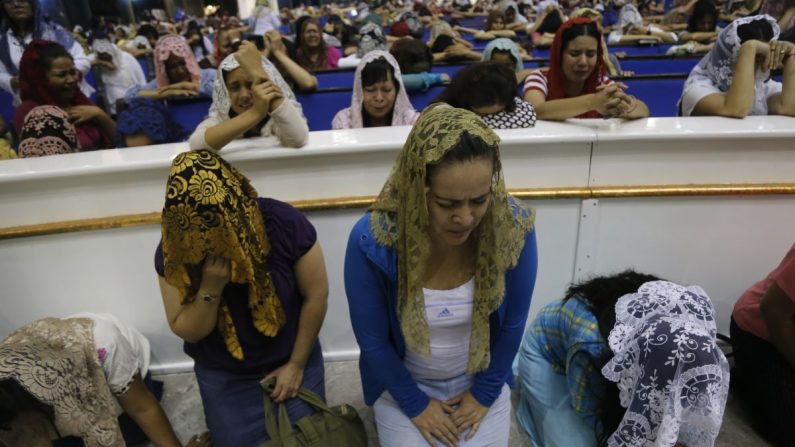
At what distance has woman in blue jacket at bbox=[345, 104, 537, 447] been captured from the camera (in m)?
0.91

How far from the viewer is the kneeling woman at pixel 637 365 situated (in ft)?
3.13

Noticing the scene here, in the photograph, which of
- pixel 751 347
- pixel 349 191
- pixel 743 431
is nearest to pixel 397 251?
pixel 349 191

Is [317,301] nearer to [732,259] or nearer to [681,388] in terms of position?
[681,388]

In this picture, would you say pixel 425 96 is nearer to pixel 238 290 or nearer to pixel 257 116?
pixel 257 116

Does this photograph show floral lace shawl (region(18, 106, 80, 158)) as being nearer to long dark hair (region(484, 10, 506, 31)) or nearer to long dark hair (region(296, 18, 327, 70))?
long dark hair (region(296, 18, 327, 70))

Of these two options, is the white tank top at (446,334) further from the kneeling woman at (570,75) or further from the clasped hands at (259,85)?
the kneeling woman at (570,75)

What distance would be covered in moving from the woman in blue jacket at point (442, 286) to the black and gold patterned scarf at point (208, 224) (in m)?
0.23

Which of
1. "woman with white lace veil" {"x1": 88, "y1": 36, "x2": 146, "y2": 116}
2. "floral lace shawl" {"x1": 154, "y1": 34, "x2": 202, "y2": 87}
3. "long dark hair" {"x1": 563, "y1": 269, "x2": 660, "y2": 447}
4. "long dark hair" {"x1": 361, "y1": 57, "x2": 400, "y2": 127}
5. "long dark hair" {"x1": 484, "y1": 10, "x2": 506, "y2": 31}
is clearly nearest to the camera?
"long dark hair" {"x1": 563, "y1": 269, "x2": 660, "y2": 447}

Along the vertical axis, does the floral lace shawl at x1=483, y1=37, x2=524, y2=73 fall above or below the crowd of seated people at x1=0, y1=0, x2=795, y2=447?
above

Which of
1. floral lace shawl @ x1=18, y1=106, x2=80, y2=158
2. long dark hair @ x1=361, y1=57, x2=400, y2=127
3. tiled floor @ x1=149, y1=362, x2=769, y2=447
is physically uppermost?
long dark hair @ x1=361, y1=57, x2=400, y2=127

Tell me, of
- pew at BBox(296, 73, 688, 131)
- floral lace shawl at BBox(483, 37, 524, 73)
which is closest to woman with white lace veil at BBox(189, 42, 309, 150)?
pew at BBox(296, 73, 688, 131)

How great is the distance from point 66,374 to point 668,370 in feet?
4.37

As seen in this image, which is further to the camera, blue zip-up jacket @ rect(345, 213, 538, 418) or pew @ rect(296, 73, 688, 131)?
pew @ rect(296, 73, 688, 131)

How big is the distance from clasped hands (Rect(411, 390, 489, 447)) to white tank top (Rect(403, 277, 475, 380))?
75 mm
